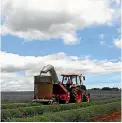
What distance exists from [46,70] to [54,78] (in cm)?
147

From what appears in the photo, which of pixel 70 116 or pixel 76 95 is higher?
pixel 76 95

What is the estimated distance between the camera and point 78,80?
29.7 meters

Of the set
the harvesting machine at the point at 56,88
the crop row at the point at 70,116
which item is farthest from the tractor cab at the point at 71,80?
the crop row at the point at 70,116

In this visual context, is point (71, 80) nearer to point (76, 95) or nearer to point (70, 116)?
point (76, 95)

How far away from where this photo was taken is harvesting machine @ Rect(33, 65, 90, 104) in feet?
88.2

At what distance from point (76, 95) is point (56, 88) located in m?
1.86

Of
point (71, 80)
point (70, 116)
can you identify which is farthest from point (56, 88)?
point (70, 116)

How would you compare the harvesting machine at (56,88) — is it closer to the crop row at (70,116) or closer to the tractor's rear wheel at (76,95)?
the tractor's rear wheel at (76,95)

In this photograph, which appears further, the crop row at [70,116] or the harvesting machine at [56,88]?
the harvesting machine at [56,88]

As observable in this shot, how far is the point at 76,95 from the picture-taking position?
29.2 m

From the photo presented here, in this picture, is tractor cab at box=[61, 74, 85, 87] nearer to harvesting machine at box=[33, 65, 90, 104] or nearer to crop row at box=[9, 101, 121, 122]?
harvesting machine at box=[33, 65, 90, 104]

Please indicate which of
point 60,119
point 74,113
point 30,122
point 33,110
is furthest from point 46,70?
point 30,122

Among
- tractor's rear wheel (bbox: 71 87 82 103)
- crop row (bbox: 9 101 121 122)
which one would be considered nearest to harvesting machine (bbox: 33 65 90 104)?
tractor's rear wheel (bbox: 71 87 82 103)

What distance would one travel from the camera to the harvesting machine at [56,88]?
2690cm
